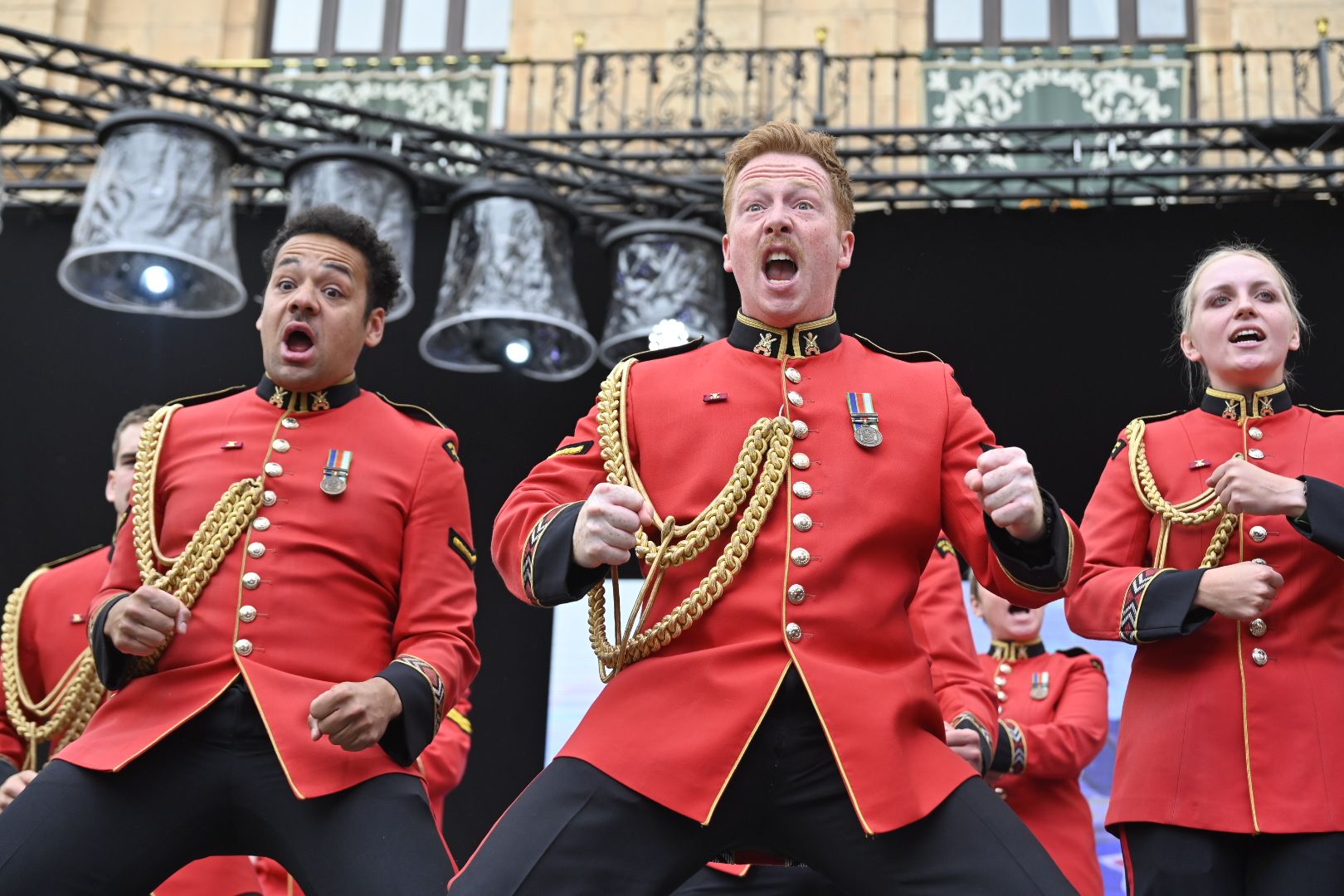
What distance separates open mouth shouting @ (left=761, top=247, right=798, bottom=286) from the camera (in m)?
2.55

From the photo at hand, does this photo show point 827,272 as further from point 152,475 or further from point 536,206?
point 536,206

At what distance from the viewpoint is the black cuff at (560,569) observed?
7.20ft

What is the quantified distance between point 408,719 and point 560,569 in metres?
0.65

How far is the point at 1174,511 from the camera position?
3.04m

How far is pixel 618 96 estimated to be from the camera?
927 centimetres

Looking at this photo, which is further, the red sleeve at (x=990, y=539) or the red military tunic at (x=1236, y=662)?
the red military tunic at (x=1236, y=662)

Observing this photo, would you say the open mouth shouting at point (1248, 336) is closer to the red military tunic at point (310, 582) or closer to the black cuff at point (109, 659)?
the red military tunic at point (310, 582)

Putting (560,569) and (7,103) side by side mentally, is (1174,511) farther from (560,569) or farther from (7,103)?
(7,103)

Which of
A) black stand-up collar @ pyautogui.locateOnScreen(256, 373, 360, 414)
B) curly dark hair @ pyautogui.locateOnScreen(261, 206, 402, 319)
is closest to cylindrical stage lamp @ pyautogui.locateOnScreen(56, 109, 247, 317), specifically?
curly dark hair @ pyautogui.locateOnScreen(261, 206, 402, 319)

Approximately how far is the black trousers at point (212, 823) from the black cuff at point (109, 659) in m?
0.19

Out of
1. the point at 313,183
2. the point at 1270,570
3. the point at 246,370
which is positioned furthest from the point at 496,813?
the point at 1270,570

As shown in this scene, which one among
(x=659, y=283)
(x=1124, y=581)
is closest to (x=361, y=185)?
(x=659, y=283)

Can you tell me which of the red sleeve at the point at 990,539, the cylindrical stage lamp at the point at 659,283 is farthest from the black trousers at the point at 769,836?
the cylindrical stage lamp at the point at 659,283

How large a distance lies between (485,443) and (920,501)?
17.4 ft
